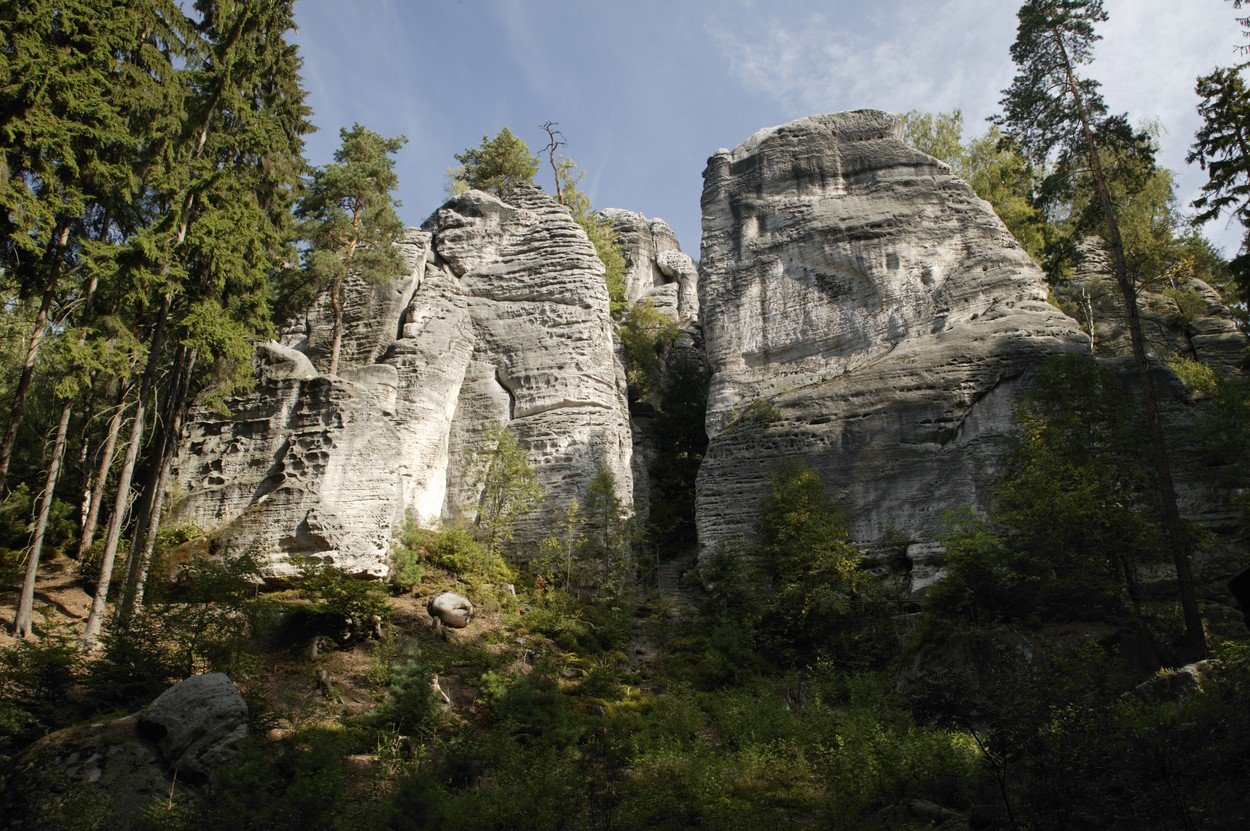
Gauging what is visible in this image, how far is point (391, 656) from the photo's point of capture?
44.3ft

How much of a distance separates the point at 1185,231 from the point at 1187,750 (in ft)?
98.4

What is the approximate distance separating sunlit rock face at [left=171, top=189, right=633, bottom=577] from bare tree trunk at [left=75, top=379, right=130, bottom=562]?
1635 millimetres

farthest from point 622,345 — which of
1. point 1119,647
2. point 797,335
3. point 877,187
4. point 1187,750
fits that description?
point 1187,750

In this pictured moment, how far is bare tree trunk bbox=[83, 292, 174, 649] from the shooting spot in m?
12.9

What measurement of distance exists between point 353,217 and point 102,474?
10199 millimetres

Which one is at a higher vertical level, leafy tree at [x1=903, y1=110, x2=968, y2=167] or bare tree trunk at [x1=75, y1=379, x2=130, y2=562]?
leafy tree at [x1=903, y1=110, x2=968, y2=167]

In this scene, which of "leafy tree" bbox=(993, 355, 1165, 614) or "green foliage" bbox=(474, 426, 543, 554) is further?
"green foliage" bbox=(474, 426, 543, 554)

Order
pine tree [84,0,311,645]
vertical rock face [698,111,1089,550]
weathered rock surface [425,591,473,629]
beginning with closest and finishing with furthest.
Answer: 1. pine tree [84,0,311,645]
2. weathered rock surface [425,591,473,629]
3. vertical rock face [698,111,1089,550]

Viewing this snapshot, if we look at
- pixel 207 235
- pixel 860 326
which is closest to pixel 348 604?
pixel 207 235

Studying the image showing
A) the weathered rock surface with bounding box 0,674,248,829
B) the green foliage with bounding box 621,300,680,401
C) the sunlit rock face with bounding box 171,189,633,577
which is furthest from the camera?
the green foliage with bounding box 621,300,680,401

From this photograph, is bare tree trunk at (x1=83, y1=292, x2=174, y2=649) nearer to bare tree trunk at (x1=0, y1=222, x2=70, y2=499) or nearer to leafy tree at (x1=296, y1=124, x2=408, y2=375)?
bare tree trunk at (x1=0, y1=222, x2=70, y2=499)

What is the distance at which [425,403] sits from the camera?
69.6 feet

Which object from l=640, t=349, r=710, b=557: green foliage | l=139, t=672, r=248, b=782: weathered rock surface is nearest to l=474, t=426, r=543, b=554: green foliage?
l=640, t=349, r=710, b=557: green foliage

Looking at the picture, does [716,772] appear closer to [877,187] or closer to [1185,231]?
[877,187]
